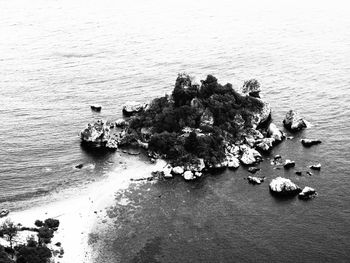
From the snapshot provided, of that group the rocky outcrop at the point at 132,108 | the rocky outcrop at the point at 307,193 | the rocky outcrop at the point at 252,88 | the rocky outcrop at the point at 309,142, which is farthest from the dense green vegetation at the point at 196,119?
the rocky outcrop at the point at 307,193

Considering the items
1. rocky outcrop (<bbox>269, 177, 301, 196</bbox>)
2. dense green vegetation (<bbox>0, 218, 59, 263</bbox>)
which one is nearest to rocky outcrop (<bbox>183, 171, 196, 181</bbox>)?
rocky outcrop (<bbox>269, 177, 301, 196</bbox>)

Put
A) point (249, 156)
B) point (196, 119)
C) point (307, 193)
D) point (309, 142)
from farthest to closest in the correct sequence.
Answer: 1. point (196, 119)
2. point (309, 142)
3. point (249, 156)
4. point (307, 193)

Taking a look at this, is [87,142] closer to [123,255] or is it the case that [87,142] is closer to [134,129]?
[134,129]

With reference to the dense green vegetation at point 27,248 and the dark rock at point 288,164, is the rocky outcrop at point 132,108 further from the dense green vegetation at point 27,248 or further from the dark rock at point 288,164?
the dense green vegetation at point 27,248

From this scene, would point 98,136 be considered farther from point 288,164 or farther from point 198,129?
point 288,164

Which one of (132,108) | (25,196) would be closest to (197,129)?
(132,108)

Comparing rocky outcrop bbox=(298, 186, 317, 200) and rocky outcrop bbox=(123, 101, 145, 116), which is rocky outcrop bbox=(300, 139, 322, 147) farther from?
rocky outcrop bbox=(123, 101, 145, 116)
